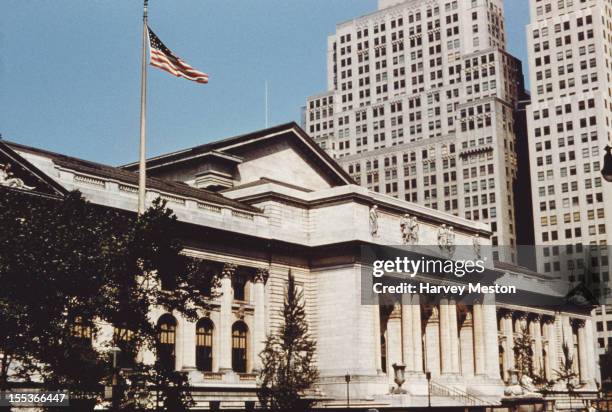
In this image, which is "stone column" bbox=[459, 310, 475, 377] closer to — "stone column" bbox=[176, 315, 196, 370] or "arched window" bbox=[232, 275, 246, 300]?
"arched window" bbox=[232, 275, 246, 300]

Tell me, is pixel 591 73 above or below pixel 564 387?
above

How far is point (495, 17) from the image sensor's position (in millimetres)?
165375

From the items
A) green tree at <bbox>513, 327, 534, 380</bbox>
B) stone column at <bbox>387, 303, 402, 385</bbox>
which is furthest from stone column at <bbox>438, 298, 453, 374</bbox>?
green tree at <bbox>513, 327, 534, 380</bbox>

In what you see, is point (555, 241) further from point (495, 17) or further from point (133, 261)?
point (133, 261)

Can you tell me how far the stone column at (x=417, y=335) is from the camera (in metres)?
76.6

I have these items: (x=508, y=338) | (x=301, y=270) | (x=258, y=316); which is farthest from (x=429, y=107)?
(x=258, y=316)

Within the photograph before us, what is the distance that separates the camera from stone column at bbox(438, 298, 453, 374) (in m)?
80.5

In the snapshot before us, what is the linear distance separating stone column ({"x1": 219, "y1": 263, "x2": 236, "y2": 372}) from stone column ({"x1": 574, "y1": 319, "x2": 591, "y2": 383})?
6953 cm

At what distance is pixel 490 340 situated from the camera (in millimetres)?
87438

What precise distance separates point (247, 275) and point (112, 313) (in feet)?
105

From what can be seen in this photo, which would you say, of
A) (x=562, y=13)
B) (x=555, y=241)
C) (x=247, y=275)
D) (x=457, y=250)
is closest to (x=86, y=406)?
(x=247, y=275)

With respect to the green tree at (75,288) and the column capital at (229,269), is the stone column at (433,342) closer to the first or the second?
the column capital at (229,269)

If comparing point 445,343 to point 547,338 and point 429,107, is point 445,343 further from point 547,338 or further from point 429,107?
point 429,107

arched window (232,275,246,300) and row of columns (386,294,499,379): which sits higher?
arched window (232,275,246,300)
